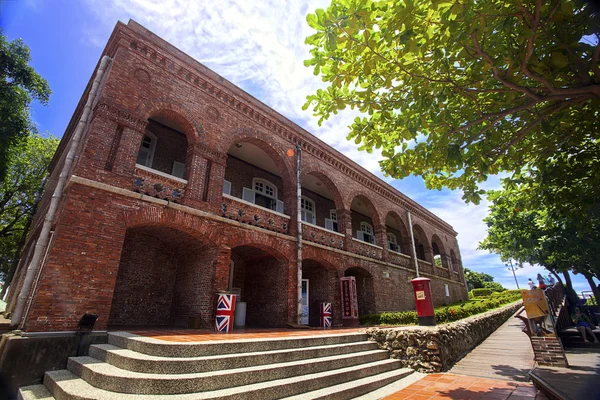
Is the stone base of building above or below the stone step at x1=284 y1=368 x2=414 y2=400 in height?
above

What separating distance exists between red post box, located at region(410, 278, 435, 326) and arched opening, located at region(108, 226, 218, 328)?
6432mm

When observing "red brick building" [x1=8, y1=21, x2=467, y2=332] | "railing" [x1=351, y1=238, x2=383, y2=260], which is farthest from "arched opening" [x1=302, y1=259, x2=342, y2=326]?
"railing" [x1=351, y1=238, x2=383, y2=260]

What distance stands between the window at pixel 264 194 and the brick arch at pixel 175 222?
4347 mm

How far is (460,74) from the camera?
17.4ft

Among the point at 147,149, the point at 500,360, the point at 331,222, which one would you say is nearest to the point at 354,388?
the point at 500,360

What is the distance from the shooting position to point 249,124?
37.7 feet

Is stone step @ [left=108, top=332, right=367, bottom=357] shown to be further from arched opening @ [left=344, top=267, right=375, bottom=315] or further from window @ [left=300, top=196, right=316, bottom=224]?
window @ [left=300, top=196, right=316, bottom=224]

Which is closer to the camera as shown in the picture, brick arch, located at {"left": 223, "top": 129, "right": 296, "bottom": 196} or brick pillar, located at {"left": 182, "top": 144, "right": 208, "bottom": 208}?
brick pillar, located at {"left": 182, "top": 144, "right": 208, "bottom": 208}

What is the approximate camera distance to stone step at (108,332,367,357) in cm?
452

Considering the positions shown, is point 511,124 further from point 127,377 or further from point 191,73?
point 191,73

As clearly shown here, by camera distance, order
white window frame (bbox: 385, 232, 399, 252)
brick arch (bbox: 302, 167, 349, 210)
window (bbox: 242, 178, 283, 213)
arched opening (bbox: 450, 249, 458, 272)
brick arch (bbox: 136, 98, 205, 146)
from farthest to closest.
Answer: arched opening (bbox: 450, 249, 458, 272) < white window frame (bbox: 385, 232, 399, 252) < brick arch (bbox: 302, 167, 349, 210) < window (bbox: 242, 178, 283, 213) < brick arch (bbox: 136, 98, 205, 146)

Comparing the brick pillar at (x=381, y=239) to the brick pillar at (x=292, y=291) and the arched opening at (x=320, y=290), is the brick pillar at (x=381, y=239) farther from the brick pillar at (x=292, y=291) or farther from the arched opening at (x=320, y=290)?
the brick pillar at (x=292, y=291)

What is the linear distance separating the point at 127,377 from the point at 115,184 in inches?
205

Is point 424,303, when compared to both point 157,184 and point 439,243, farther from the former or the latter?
point 439,243
